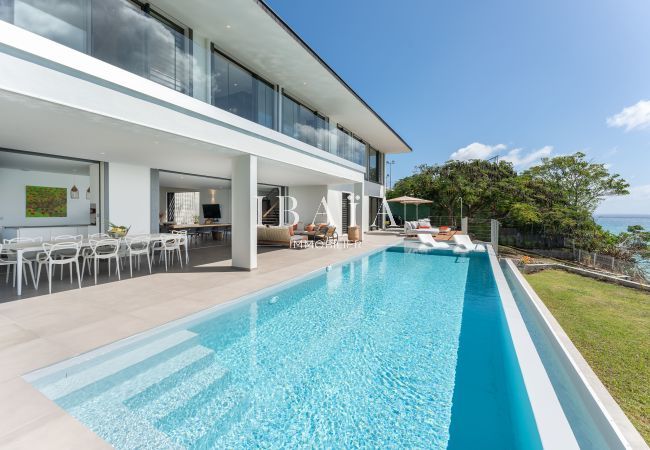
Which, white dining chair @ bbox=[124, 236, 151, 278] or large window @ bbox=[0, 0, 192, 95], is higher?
large window @ bbox=[0, 0, 192, 95]

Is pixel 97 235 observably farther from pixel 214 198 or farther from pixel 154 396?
pixel 214 198

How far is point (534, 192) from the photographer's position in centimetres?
2081

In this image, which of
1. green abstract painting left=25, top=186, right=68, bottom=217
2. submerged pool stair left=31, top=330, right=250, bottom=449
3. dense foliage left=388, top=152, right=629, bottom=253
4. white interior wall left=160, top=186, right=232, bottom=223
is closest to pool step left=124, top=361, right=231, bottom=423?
submerged pool stair left=31, top=330, right=250, bottom=449

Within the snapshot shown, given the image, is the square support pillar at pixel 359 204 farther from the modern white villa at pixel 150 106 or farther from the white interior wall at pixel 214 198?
the white interior wall at pixel 214 198

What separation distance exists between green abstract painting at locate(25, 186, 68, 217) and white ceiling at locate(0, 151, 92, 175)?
2.67ft

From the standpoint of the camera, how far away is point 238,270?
334 inches

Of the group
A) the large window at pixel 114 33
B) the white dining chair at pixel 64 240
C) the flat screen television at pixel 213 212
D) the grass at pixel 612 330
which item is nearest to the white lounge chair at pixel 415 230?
the grass at pixel 612 330

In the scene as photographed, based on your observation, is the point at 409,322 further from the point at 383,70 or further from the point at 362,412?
the point at 383,70

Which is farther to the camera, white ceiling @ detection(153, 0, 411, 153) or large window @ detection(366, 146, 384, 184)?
large window @ detection(366, 146, 384, 184)

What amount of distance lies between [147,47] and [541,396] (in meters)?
8.26

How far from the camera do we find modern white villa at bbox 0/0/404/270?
443 centimetres

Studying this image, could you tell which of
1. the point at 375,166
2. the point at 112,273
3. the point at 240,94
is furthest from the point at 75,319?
the point at 375,166

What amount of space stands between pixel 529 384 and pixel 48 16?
26.4ft

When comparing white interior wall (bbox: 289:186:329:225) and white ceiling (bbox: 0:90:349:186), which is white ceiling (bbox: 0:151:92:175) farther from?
white interior wall (bbox: 289:186:329:225)
